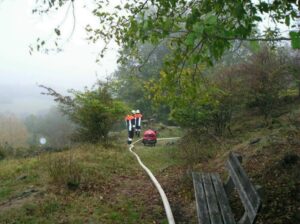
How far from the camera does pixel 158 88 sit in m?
6.82

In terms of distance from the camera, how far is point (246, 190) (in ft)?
16.0

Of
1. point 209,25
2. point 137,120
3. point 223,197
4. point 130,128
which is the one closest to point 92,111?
point 130,128

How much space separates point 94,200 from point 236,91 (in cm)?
989

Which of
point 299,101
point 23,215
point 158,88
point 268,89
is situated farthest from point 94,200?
point 299,101

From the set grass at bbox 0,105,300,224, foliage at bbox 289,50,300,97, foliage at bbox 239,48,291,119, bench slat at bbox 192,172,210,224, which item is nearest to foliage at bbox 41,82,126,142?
grass at bbox 0,105,300,224

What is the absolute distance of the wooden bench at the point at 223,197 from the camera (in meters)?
4.51

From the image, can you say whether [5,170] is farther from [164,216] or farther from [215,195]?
[215,195]

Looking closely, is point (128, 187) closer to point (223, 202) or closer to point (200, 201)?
point (200, 201)

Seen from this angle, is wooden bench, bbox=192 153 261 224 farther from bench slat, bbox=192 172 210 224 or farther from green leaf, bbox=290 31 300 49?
green leaf, bbox=290 31 300 49

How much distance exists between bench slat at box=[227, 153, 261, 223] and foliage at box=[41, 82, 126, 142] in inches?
383

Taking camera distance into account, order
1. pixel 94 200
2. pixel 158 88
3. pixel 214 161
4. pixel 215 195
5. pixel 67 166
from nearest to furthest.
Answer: pixel 215 195
pixel 158 88
pixel 94 200
pixel 67 166
pixel 214 161

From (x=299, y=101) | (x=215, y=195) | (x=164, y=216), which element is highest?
(x=299, y=101)

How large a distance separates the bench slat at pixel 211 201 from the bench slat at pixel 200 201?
60 millimetres

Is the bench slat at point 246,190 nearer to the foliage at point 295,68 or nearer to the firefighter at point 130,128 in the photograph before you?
the foliage at point 295,68
